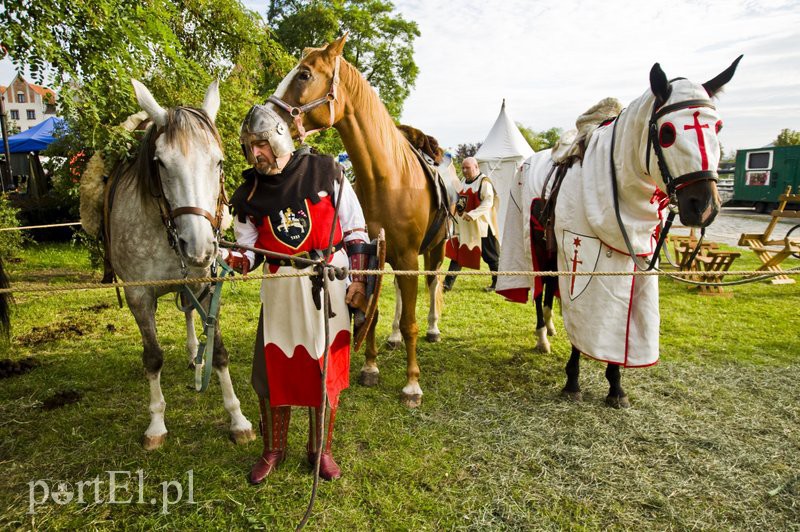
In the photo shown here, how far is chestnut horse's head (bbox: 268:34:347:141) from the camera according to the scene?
2535mm

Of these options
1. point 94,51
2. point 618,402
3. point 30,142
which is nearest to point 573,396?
point 618,402

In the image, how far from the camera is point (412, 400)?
3342 mm

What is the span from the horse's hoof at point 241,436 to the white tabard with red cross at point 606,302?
224cm

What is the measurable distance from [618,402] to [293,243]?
261cm

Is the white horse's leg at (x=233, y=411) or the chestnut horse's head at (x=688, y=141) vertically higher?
the chestnut horse's head at (x=688, y=141)

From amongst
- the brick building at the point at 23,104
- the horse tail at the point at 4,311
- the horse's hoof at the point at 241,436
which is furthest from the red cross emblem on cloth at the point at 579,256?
the brick building at the point at 23,104

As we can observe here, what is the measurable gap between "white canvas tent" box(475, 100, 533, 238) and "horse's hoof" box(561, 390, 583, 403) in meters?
8.82

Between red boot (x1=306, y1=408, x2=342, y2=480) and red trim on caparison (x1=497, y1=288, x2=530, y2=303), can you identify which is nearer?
red boot (x1=306, y1=408, x2=342, y2=480)

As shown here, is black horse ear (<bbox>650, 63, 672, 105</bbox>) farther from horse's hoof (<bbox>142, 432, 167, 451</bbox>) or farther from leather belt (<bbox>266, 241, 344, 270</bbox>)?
horse's hoof (<bbox>142, 432, 167, 451</bbox>)

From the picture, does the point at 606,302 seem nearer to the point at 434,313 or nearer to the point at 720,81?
the point at 720,81

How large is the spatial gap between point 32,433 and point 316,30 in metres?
18.3

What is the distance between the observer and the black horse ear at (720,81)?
2436mm

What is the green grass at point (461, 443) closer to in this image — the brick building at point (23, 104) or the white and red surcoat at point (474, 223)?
the white and red surcoat at point (474, 223)

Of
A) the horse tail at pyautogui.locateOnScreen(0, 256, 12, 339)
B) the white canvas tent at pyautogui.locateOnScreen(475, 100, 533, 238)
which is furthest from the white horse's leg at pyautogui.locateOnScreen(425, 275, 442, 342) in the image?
the white canvas tent at pyautogui.locateOnScreen(475, 100, 533, 238)
